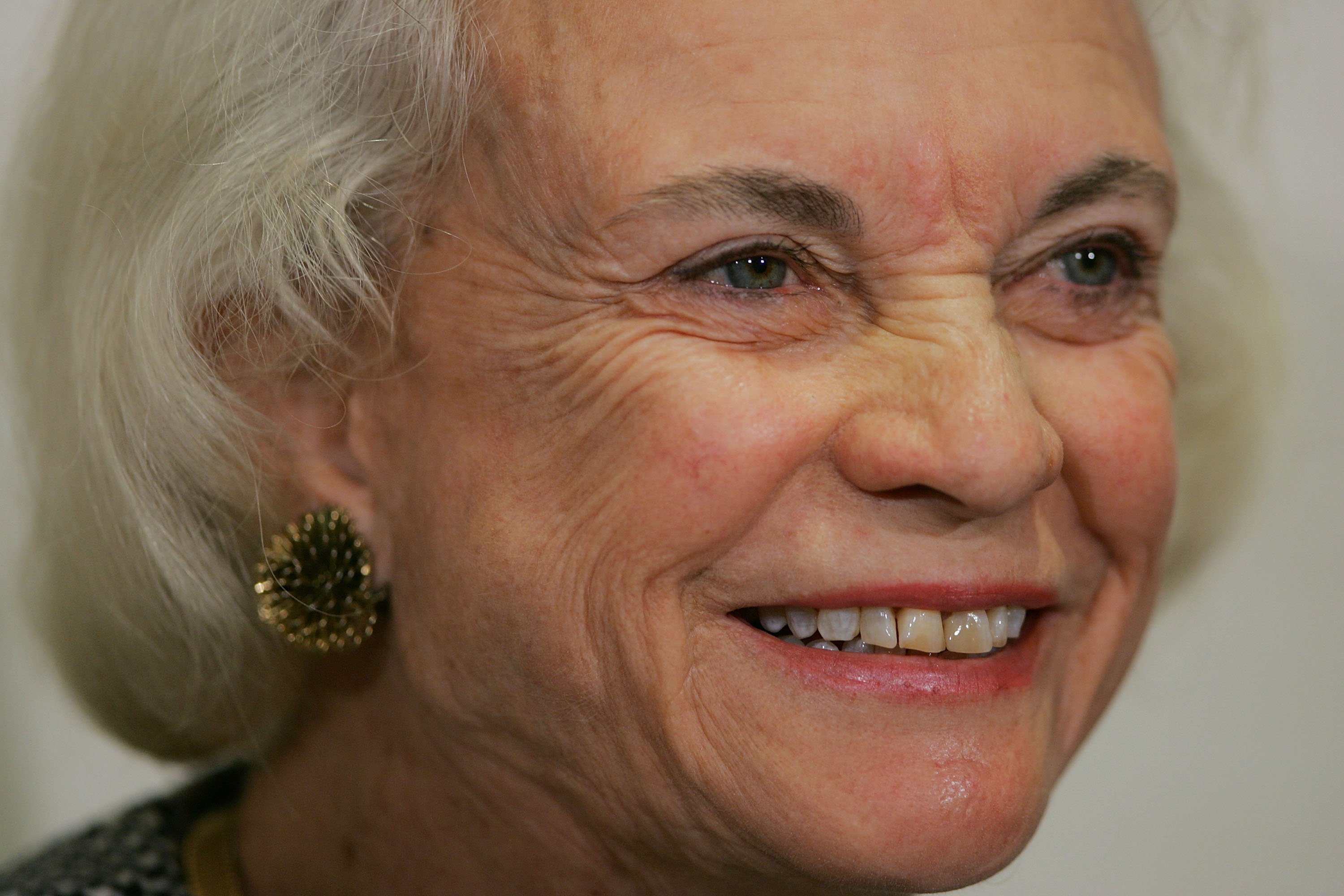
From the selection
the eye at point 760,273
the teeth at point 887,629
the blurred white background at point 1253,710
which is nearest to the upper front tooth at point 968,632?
the teeth at point 887,629

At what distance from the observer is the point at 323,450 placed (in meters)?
1.37

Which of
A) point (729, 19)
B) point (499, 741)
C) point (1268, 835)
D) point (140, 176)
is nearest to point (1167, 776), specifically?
point (1268, 835)

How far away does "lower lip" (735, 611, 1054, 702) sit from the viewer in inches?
47.6

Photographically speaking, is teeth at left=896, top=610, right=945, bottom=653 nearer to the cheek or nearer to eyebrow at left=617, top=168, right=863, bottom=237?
the cheek

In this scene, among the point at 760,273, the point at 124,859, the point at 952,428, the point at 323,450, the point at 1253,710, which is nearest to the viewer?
the point at 952,428

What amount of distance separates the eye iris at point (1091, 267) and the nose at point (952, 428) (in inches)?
8.6

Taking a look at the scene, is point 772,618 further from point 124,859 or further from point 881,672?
point 124,859

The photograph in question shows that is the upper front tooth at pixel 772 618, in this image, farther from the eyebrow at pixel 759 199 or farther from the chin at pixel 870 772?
the eyebrow at pixel 759 199

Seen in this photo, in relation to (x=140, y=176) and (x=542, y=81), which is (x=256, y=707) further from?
(x=542, y=81)

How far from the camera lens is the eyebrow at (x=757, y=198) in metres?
1.15

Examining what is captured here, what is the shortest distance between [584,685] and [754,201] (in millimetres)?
462

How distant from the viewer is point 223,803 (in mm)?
1732

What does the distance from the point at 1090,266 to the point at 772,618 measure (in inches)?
19.8

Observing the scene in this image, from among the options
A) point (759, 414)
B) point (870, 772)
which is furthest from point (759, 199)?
point (870, 772)
